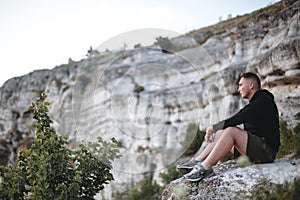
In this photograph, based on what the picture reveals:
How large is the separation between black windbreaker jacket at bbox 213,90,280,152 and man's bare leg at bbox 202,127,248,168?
111 mm

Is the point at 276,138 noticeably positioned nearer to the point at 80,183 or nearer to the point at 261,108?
the point at 261,108

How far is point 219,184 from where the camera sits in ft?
15.7

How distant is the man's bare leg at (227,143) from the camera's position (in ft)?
15.3

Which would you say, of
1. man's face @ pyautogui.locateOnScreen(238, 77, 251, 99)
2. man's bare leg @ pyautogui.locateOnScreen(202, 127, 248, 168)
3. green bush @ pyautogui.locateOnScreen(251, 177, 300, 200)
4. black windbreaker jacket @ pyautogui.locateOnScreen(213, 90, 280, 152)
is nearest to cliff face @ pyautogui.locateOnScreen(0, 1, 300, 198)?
man's face @ pyautogui.locateOnScreen(238, 77, 251, 99)

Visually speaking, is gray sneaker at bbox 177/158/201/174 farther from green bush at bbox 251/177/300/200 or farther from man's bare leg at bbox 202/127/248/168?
green bush at bbox 251/177/300/200

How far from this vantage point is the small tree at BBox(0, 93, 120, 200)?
5453 mm

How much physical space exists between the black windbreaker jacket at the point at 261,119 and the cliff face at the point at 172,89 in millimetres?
3469

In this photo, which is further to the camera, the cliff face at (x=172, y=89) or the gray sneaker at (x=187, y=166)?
the cliff face at (x=172, y=89)

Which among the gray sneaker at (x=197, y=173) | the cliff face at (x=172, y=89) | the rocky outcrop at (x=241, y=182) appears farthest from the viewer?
the cliff face at (x=172, y=89)

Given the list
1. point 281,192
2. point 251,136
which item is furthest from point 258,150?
point 281,192

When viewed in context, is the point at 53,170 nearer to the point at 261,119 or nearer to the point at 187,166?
the point at 187,166

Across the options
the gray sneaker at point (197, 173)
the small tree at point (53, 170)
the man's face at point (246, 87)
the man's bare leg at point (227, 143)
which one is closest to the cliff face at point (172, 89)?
the man's face at point (246, 87)

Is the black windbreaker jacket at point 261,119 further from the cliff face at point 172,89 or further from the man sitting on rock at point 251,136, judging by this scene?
the cliff face at point 172,89

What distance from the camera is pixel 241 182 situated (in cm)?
470
